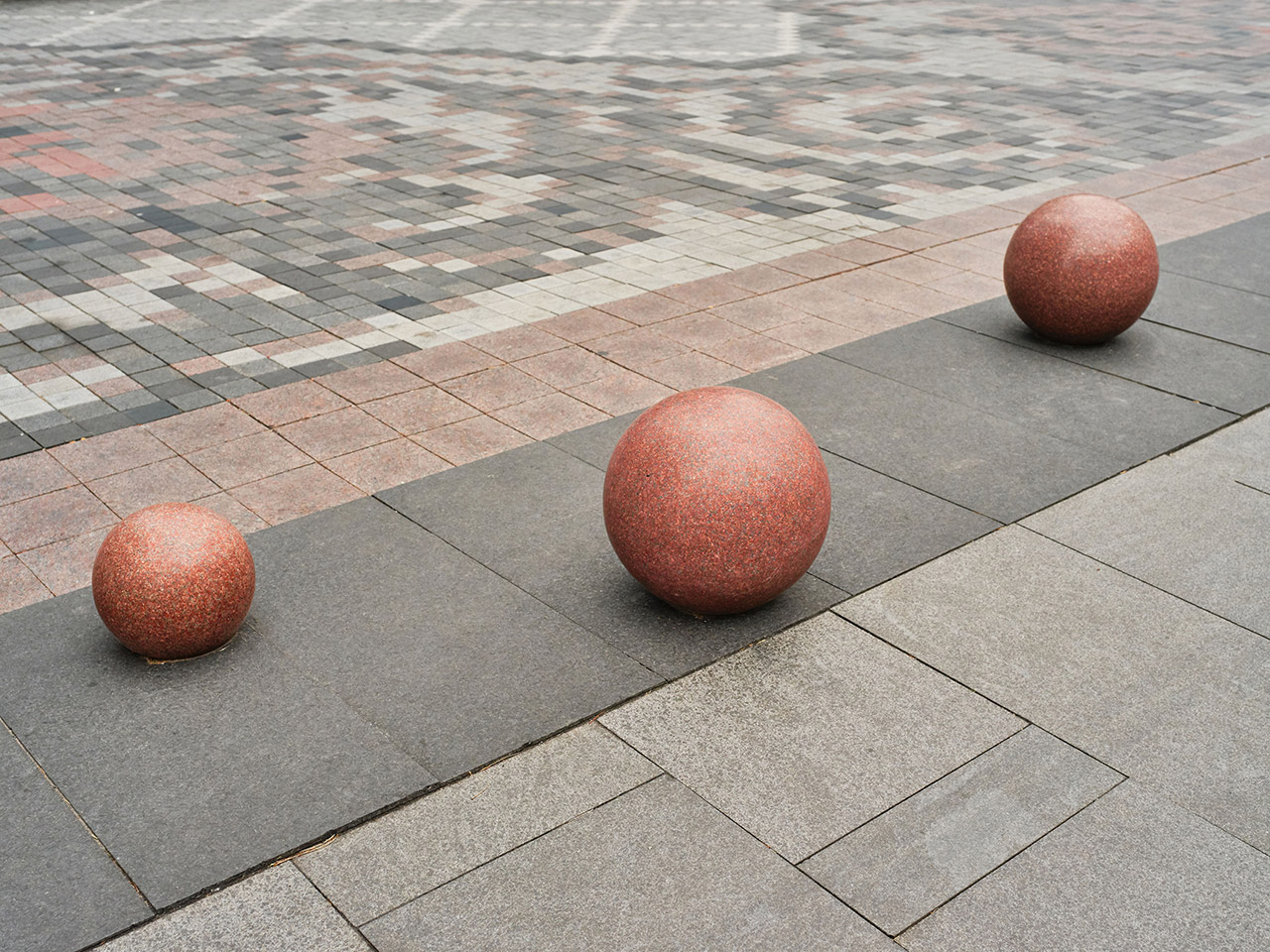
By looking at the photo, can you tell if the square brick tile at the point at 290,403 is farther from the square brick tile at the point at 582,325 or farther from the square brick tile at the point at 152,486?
the square brick tile at the point at 582,325

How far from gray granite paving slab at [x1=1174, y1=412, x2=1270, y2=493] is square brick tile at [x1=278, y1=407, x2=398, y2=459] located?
15.7 feet

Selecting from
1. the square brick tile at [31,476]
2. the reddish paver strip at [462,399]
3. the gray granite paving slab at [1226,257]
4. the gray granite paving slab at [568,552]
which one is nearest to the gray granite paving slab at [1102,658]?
the gray granite paving slab at [568,552]

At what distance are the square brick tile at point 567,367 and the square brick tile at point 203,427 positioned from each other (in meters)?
1.89

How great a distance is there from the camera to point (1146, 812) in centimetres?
446

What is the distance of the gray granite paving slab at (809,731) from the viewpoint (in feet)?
14.8

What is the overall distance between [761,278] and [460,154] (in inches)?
212

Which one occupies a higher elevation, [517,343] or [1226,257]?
[1226,257]

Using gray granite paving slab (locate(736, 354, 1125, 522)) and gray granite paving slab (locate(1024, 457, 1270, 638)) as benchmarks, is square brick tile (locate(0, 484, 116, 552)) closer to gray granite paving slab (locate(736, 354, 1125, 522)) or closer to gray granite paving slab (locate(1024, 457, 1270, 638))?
gray granite paving slab (locate(736, 354, 1125, 522))

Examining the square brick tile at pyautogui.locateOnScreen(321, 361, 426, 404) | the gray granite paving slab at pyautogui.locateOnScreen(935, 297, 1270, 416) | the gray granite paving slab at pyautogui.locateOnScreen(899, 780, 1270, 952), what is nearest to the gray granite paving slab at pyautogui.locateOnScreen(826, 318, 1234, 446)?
the gray granite paving slab at pyautogui.locateOnScreen(935, 297, 1270, 416)

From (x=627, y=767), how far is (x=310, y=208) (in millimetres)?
8847

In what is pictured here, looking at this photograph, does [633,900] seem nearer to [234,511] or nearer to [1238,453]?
[234,511]

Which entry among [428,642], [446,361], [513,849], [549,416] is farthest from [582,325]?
[513,849]

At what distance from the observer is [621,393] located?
26.3 ft

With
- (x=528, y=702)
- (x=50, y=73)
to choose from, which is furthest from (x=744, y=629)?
(x=50, y=73)
